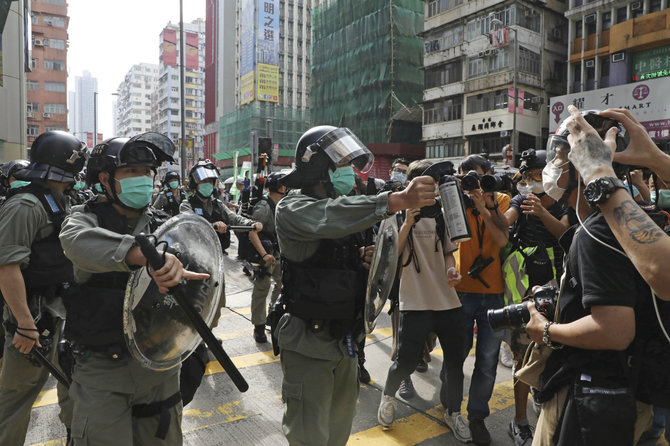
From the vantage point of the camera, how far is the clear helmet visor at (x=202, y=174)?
5984mm

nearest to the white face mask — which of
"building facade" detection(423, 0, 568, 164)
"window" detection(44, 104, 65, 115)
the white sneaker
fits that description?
the white sneaker

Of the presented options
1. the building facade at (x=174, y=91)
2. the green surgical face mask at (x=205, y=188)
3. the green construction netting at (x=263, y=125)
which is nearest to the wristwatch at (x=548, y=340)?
the green surgical face mask at (x=205, y=188)

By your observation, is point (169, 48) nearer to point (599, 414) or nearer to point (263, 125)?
point (263, 125)

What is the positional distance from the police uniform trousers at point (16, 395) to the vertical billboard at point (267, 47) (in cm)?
6334

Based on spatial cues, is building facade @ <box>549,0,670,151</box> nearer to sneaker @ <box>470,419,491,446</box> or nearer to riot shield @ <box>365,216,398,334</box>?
sneaker @ <box>470,419,491,446</box>

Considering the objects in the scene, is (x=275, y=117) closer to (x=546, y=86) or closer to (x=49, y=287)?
(x=546, y=86)

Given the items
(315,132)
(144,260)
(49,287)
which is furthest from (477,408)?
(49,287)

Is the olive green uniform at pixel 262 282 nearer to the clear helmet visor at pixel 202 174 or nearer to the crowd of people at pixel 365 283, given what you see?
the clear helmet visor at pixel 202 174

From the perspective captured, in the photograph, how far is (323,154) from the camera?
105 inches

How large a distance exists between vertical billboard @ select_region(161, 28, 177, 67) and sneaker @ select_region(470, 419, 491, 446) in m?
104

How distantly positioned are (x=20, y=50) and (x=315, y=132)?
19.4 meters

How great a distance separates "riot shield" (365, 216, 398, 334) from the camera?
8.60ft

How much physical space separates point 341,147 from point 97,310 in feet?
4.84

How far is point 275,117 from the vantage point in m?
66.7
